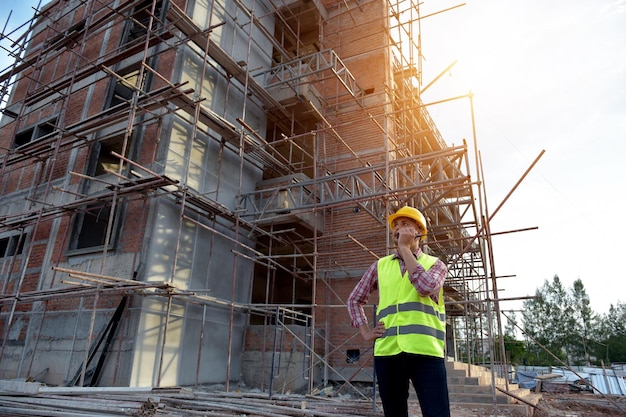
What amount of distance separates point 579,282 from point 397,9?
54711 mm

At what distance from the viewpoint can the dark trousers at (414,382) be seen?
2.37 meters

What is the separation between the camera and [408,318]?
2.63 metres

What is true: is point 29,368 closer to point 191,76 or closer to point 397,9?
point 191,76

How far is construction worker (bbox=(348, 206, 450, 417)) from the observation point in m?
2.43

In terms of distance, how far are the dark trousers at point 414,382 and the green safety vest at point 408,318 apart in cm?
6

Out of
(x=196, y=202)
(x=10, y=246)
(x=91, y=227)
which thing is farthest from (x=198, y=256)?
(x=10, y=246)

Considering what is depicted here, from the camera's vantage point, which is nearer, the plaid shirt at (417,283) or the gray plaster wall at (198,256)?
the plaid shirt at (417,283)

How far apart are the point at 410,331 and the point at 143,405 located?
3148 mm

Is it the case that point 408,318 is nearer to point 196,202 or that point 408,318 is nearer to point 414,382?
point 414,382

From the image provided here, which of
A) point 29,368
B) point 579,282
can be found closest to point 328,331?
point 29,368

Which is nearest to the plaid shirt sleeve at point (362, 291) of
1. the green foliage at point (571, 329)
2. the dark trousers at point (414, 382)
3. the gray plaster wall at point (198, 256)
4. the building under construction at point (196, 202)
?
the dark trousers at point (414, 382)

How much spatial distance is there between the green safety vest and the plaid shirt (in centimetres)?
7

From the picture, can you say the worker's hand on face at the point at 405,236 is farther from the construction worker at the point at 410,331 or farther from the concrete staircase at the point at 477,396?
the concrete staircase at the point at 477,396

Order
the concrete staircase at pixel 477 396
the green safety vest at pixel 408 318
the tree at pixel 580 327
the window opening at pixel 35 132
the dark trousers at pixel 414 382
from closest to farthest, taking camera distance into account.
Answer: the dark trousers at pixel 414 382 → the green safety vest at pixel 408 318 → the concrete staircase at pixel 477 396 → the window opening at pixel 35 132 → the tree at pixel 580 327
